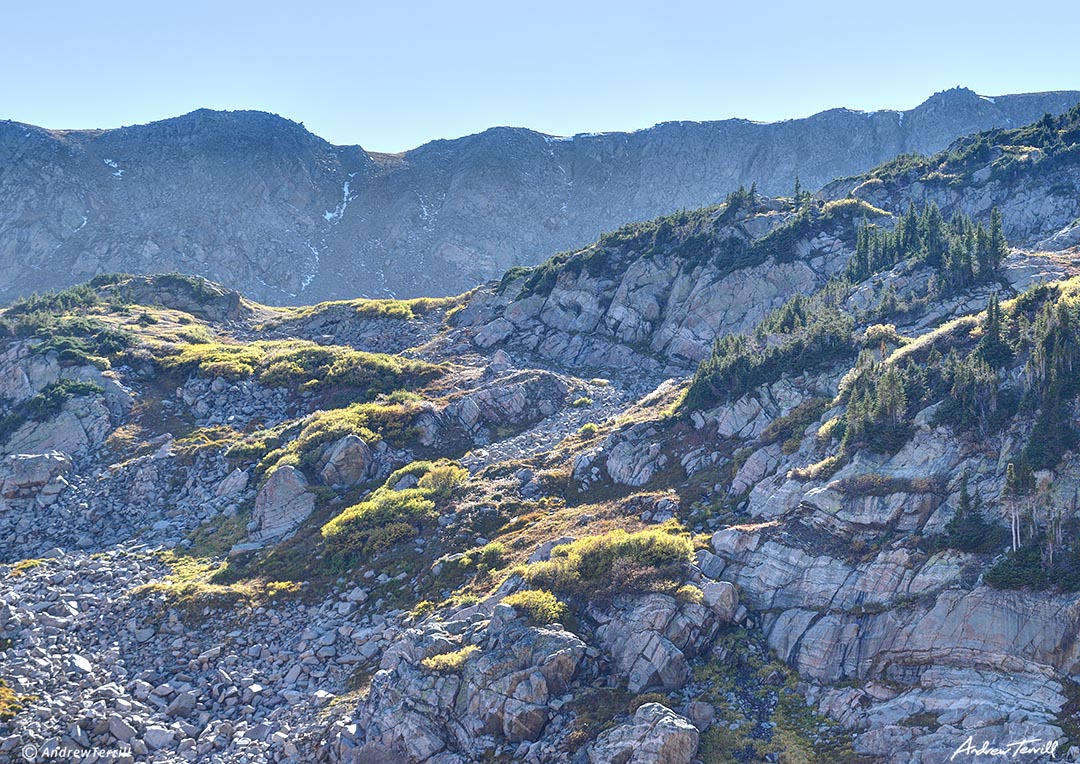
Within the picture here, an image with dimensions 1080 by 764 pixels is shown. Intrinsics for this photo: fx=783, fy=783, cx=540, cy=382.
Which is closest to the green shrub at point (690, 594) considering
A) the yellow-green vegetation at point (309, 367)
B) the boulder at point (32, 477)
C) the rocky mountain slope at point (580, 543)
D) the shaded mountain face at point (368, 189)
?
the rocky mountain slope at point (580, 543)

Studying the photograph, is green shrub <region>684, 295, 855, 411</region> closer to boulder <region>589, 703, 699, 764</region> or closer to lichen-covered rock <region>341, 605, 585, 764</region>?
lichen-covered rock <region>341, 605, 585, 764</region>

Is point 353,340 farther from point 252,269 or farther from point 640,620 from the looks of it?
point 252,269

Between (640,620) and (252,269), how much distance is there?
122m

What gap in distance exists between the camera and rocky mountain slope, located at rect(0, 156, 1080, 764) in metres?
20.9

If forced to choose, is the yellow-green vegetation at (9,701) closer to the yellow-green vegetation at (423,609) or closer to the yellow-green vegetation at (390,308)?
the yellow-green vegetation at (423,609)

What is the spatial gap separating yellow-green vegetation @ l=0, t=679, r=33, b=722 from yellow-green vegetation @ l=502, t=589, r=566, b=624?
617 inches

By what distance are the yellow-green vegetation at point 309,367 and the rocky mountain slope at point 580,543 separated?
33 cm

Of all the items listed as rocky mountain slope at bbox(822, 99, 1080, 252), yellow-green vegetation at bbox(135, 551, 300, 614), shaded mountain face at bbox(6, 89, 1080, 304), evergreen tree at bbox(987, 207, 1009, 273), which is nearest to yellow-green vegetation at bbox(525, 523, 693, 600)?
yellow-green vegetation at bbox(135, 551, 300, 614)

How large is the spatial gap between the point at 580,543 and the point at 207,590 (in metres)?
15.7

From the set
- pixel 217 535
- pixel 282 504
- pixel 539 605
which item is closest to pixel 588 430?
pixel 282 504

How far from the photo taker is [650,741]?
65.2 ft

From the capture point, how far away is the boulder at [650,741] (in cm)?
1973

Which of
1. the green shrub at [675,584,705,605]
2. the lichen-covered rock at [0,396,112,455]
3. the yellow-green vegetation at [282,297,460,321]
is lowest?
the green shrub at [675,584,705,605]

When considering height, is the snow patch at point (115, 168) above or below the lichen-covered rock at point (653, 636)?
above
